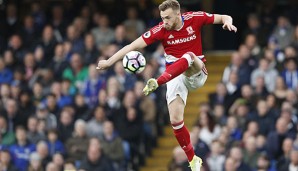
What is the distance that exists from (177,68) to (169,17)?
746 millimetres

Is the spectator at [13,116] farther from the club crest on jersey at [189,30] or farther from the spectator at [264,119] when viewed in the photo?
the club crest on jersey at [189,30]

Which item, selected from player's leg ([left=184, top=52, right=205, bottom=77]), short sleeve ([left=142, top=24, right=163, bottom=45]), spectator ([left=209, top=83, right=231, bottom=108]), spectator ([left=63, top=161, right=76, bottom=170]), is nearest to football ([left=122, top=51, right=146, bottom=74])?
short sleeve ([left=142, top=24, right=163, bottom=45])

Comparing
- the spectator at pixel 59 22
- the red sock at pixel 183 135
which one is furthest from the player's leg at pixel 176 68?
the spectator at pixel 59 22

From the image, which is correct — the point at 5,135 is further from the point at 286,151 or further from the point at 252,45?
the point at 286,151

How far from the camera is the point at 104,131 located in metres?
20.6

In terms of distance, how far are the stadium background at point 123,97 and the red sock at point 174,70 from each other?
4571mm

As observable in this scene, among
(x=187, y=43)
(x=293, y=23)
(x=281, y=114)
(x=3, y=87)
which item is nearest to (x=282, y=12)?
(x=293, y=23)

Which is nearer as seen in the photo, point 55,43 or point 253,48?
point 253,48

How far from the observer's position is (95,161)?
1981 centimetres

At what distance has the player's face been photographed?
14766 millimetres

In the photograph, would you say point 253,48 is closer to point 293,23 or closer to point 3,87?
point 293,23

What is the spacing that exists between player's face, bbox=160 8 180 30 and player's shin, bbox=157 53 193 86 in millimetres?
476

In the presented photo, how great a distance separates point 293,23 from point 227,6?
3291mm

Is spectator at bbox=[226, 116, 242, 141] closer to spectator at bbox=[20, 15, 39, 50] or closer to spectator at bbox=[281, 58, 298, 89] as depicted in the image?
spectator at bbox=[281, 58, 298, 89]
